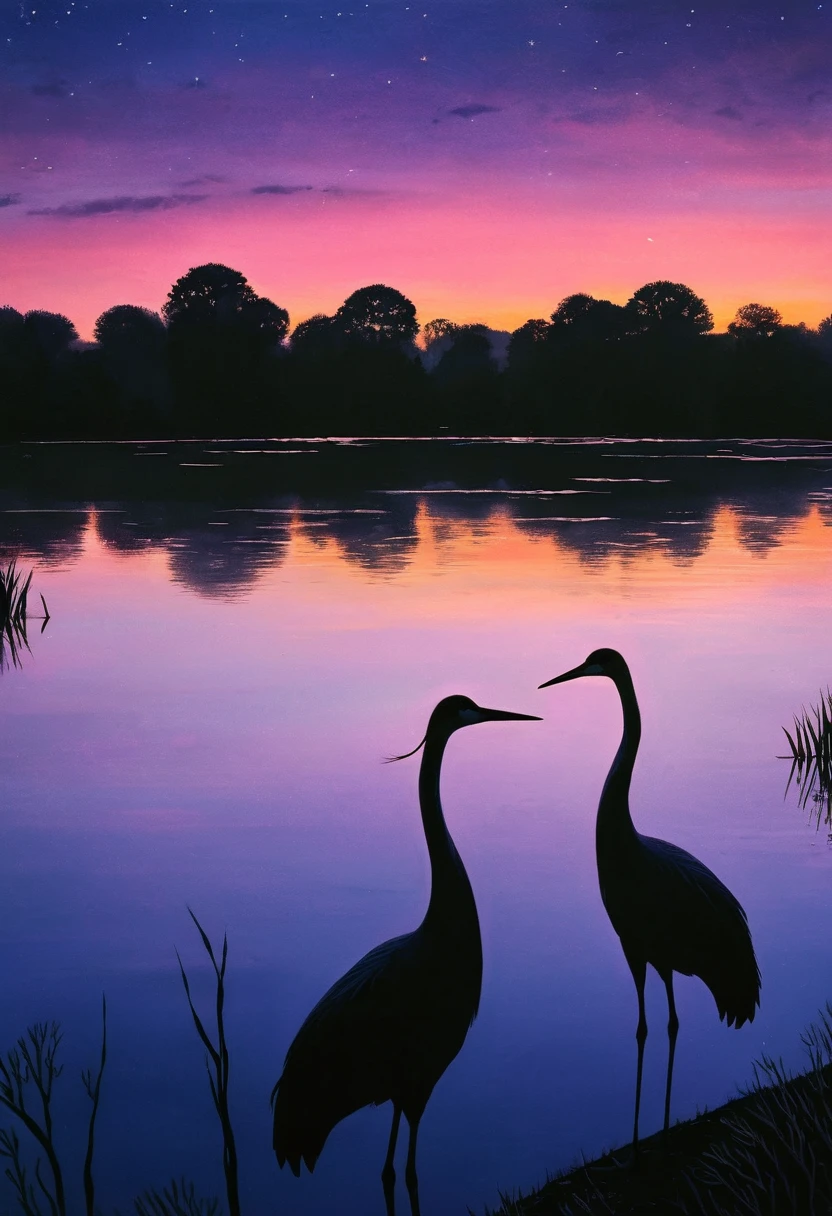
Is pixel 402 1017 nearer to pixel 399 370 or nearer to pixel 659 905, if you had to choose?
pixel 659 905

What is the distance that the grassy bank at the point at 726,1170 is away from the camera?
2898 millimetres

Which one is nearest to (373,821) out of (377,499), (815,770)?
(815,770)

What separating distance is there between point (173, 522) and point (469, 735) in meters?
16.0

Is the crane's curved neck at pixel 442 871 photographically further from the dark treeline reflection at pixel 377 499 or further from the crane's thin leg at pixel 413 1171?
the dark treeline reflection at pixel 377 499

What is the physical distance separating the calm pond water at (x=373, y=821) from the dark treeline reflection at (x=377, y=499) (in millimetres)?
1517

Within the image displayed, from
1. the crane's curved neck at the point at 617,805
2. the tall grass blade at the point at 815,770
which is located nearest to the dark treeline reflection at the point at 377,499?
the tall grass blade at the point at 815,770

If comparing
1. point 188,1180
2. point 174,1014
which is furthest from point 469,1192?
point 174,1014

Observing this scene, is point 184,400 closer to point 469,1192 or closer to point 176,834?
point 176,834

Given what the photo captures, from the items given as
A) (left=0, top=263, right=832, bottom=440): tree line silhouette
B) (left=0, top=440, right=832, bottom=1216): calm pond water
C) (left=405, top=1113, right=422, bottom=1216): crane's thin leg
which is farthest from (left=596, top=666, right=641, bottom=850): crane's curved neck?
(left=0, top=263, right=832, bottom=440): tree line silhouette

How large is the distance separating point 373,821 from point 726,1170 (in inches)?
146

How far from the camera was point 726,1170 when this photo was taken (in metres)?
3.19

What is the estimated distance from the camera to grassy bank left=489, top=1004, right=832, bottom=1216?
2898mm

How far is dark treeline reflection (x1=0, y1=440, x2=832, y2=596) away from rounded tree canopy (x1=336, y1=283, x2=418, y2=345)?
462cm

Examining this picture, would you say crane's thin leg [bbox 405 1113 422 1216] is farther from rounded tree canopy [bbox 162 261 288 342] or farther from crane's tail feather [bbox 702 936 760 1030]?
rounded tree canopy [bbox 162 261 288 342]
